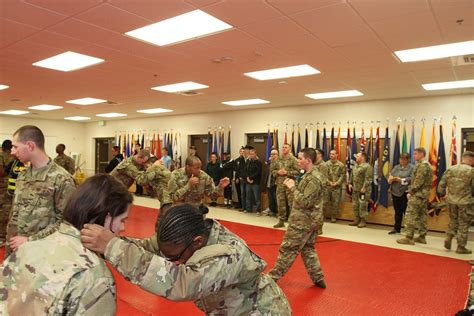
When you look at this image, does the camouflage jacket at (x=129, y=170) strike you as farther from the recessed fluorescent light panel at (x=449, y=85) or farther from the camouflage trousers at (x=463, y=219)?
the recessed fluorescent light panel at (x=449, y=85)

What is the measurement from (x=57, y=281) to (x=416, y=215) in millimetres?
6639

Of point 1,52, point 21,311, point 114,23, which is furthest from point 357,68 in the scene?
point 21,311

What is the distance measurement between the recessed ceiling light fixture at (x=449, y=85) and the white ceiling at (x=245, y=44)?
33cm

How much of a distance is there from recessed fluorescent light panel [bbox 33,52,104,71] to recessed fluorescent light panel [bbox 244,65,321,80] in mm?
2555

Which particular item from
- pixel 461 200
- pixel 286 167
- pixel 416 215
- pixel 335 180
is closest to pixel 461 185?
pixel 461 200

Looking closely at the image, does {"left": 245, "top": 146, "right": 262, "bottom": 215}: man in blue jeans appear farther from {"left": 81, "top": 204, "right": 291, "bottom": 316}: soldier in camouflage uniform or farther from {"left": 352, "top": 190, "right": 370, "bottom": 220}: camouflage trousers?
{"left": 81, "top": 204, "right": 291, "bottom": 316}: soldier in camouflage uniform

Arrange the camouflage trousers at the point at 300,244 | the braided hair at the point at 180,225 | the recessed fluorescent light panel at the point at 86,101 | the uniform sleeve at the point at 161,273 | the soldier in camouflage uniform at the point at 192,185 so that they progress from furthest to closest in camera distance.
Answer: the recessed fluorescent light panel at the point at 86,101 < the soldier in camouflage uniform at the point at 192,185 < the camouflage trousers at the point at 300,244 < the braided hair at the point at 180,225 < the uniform sleeve at the point at 161,273

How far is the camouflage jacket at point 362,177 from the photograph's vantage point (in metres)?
7.96

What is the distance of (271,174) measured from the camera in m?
8.89

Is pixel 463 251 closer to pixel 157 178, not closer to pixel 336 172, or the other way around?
pixel 336 172

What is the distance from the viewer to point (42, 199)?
2.50 meters

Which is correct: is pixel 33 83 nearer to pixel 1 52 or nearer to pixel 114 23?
pixel 1 52

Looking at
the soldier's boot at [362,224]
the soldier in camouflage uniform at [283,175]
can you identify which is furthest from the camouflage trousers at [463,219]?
the soldier in camouflage uniform at [283,175]

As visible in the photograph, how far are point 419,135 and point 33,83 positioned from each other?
8558 millimetres
